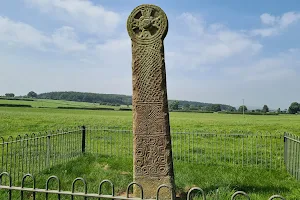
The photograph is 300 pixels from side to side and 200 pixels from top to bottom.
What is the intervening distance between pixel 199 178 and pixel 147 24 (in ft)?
14.2

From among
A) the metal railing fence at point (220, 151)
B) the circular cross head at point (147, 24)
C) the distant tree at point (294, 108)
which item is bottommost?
the metal railing fence at point (220, 151)

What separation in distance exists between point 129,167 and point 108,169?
66 cm

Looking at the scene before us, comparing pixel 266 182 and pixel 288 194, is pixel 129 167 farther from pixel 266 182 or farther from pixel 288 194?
pixel 288 194

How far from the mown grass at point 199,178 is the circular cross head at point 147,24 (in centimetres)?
347

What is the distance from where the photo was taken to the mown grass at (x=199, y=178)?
6.38 metres

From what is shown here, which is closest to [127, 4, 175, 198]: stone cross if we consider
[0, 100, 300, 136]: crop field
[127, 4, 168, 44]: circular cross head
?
[127, 4, 168, 44]: circular cross head

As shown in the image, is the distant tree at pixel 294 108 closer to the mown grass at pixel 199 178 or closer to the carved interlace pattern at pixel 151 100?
the mown grass at pixel 199 178

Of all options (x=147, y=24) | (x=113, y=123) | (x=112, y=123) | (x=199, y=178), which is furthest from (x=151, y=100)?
(x=112, y=123)

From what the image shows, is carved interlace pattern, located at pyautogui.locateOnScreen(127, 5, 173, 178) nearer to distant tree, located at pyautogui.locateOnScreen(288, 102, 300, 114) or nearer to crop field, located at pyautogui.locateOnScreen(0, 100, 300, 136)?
crop field, located at pyautogui.locateOnScreen(0, 100, 300, 136)

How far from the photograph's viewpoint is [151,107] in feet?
19.2

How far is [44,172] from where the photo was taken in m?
8.07

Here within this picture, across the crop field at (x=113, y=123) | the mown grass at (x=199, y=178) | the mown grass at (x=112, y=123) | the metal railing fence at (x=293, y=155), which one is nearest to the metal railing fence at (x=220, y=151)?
the metal railing fence at (x=293, y=155)

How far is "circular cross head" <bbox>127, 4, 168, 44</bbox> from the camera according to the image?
231 inches

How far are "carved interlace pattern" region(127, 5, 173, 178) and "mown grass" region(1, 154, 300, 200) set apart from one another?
3.58ft
